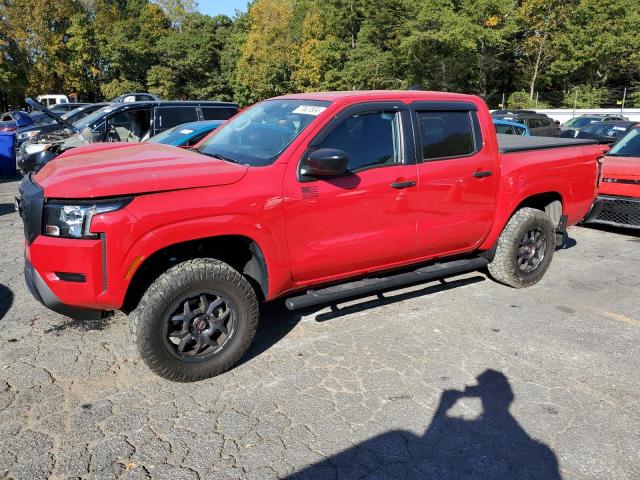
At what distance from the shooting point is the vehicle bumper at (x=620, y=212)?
7242 mm

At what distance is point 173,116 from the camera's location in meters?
10.8

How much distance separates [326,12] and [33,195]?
56480mm

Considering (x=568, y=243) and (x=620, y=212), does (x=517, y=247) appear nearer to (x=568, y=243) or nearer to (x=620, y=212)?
(x=568, y=243)

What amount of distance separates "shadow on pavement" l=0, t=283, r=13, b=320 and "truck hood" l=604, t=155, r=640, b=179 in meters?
7.79

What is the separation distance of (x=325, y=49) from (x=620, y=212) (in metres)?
46.8

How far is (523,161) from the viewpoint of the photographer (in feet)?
16.5

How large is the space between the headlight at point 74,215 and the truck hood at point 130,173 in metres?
0.06

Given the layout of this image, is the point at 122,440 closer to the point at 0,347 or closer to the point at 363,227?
the point at 0,347

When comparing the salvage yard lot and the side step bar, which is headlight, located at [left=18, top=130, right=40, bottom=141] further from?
the side step bar

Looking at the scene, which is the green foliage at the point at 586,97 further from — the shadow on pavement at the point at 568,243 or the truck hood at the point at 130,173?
the truck hood at the point at 130,173

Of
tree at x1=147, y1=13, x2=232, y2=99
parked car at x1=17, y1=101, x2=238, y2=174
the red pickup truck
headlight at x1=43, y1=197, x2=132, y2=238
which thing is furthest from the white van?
headlight at x1=43, y1=197, x2=132, y2=238

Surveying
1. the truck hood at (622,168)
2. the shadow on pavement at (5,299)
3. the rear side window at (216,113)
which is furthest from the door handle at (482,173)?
the rear side window at (216,113)

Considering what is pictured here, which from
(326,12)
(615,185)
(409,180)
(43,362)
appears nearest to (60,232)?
(43,362)

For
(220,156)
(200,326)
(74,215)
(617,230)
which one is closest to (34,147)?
(220,156)
